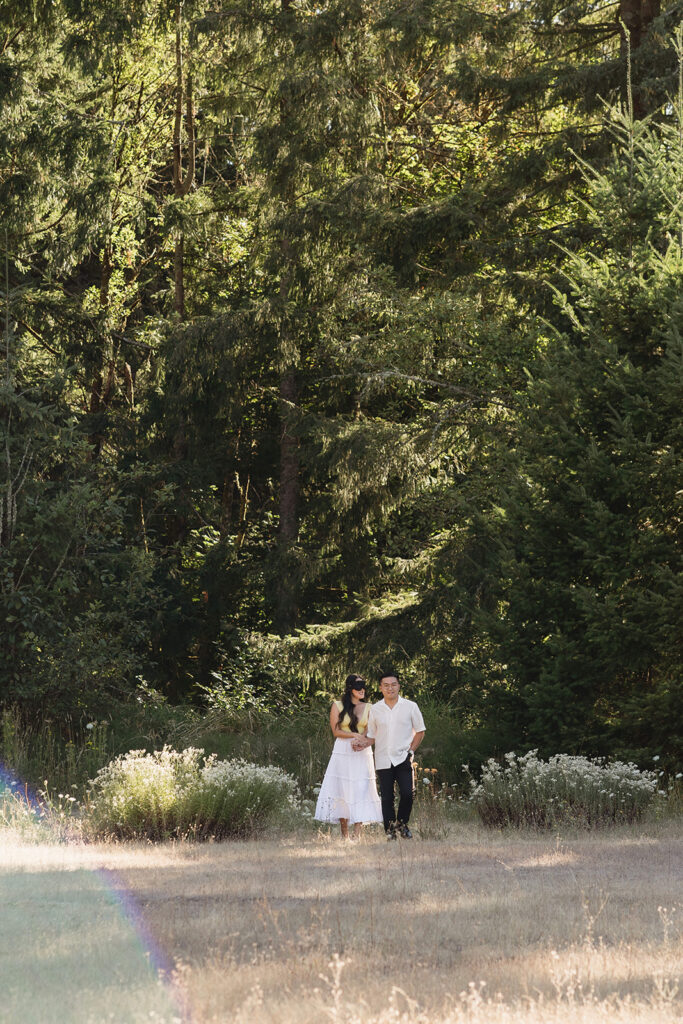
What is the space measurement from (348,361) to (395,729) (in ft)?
39.7

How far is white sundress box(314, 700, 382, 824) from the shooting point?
11.6 meters

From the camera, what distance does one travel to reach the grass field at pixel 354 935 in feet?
17.8

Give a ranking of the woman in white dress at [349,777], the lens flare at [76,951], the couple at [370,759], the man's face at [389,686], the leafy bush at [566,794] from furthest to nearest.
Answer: the leafy bush at [566,794], the woman in white dress at [349,777], the couple at [370,759], the man's face at [389,686], the lens flare at [76,951]

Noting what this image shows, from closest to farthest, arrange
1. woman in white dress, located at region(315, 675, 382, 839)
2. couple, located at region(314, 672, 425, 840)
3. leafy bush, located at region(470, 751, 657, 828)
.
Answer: couple, located at region(314, 672, 425, 840) → woman in white dress, located at region(315, 675, 382, 839) → leafy bush, located at region(470, 751, 657, 828)

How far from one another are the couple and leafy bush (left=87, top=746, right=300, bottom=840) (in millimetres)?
777

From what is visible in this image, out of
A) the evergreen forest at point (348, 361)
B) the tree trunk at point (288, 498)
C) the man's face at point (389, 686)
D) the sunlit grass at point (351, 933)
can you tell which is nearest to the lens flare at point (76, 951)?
the sunlit grass at point (351, 933)

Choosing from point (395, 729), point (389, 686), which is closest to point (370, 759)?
point (395, 729)

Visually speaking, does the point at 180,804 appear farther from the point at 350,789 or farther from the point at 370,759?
the point at 370,759

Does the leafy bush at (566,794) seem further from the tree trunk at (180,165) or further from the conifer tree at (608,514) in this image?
the tree trunk at (180,165)

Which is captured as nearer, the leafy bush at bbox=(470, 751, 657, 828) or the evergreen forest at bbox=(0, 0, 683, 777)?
the leafy bush at bbox=(470, 751, 657, 828)

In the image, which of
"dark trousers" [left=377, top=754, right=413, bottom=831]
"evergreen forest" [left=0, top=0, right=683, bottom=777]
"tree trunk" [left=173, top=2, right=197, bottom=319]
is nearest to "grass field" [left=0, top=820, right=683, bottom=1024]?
"dark trousers" [left=377, top=754, right=413, bottom=831]

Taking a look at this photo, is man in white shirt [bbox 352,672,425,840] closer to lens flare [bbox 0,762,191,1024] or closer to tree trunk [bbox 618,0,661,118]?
lens flare [bbox 0,762,191,1024]

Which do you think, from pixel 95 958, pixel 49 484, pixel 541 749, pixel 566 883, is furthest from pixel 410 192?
pixel 95 958

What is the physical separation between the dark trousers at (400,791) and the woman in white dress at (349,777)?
0.52ft
